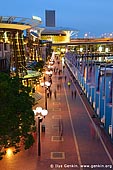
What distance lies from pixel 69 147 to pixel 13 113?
1080 cm

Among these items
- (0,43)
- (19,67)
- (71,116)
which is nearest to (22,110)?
(71,116)

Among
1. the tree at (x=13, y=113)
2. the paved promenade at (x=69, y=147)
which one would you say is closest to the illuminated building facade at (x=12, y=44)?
the paved promenade at (x=69, y=147)

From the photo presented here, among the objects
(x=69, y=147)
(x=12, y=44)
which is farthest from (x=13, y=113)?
(x=12, y=44)

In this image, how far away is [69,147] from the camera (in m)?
28.2

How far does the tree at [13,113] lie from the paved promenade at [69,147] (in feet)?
18.2

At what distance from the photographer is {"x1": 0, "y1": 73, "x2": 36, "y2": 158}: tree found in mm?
18000

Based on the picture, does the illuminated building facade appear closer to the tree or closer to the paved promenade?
the paved promenade

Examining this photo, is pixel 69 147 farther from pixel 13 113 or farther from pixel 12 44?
pixel 12 44

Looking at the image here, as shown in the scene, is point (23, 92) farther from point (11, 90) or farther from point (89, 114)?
point (89, 114)

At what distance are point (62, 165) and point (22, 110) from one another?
7.15 meters

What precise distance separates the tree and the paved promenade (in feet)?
18.2

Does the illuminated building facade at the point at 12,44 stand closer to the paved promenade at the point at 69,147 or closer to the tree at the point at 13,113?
the paved promenade at the point at 69,147

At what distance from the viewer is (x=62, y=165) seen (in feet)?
79.5

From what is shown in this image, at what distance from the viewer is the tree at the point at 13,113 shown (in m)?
18.0
